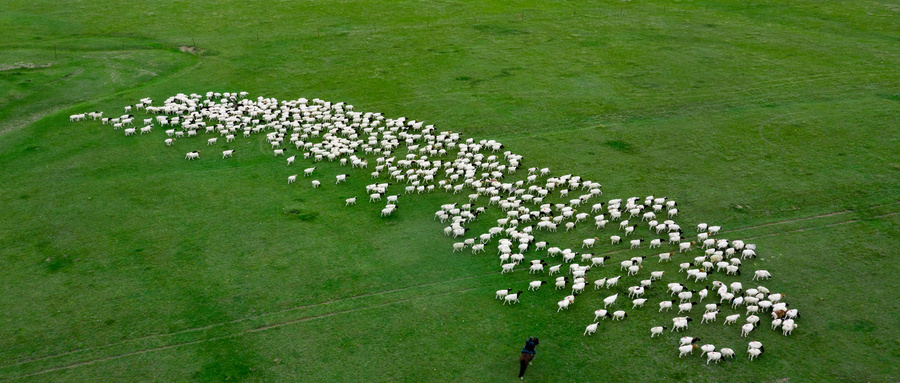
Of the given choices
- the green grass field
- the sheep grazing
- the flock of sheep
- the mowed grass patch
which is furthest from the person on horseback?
the sheep grazing

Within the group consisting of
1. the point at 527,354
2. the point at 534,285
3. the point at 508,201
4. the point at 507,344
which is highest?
the point at 508,201

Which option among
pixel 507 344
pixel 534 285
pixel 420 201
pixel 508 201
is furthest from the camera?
pixel 420 201

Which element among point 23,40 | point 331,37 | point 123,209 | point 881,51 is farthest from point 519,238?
point 23,40

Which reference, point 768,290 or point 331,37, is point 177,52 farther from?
point 768,290

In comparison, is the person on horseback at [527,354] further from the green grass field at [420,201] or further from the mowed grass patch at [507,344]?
the green grass field at [420,201]

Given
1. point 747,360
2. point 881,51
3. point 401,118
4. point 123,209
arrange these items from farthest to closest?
1. point 881,51
2. point 401,118
3. point 123,209
4. point 747,360

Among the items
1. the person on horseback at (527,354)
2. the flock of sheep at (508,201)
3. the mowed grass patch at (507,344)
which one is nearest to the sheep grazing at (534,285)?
the flock of sheep at (508,201)

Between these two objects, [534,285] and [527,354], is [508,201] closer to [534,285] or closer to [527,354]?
[534,285]

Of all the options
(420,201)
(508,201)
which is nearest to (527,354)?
(508,201)
